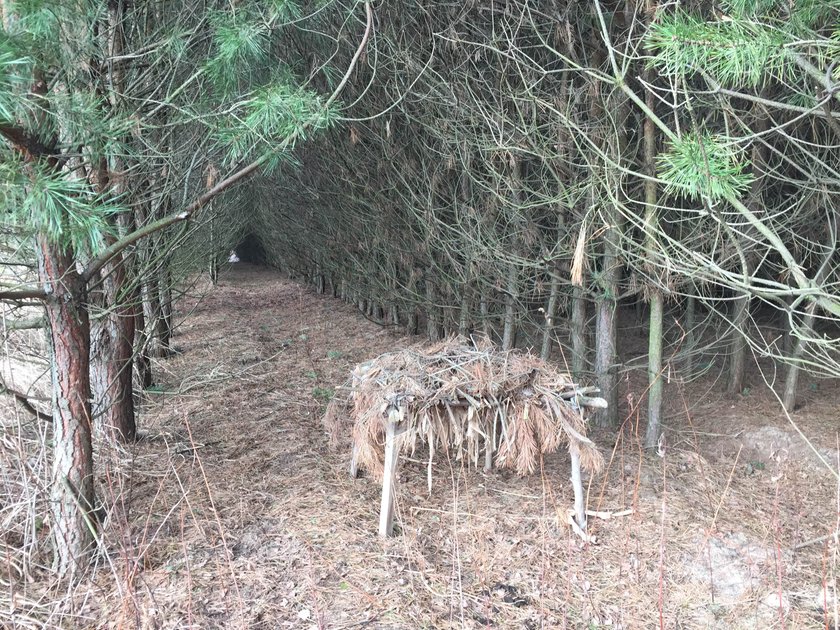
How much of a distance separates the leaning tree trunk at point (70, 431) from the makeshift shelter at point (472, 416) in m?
1.41

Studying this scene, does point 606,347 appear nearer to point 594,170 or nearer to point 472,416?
point 594,170

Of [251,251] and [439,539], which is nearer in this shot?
[439,539]

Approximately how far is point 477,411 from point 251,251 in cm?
1953

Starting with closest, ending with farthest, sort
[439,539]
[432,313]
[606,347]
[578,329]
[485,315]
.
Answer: [439,539] < [606,347] < [578,329] < [485,315] < [432,313]

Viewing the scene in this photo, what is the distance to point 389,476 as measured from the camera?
3227mm

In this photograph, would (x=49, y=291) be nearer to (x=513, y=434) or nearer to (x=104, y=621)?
(x=104, y=621)

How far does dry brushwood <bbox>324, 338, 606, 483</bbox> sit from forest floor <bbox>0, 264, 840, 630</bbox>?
0.91ft

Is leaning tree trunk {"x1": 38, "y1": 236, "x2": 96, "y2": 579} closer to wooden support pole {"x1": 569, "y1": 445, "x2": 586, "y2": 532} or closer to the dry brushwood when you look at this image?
the dry brushwood

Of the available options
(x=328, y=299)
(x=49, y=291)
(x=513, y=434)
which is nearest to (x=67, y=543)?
(x=49, y=291)

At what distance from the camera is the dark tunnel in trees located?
2005cm

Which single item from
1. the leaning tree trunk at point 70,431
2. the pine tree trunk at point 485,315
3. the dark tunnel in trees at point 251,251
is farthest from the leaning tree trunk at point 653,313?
the dark tunnel in trees at point 251,251

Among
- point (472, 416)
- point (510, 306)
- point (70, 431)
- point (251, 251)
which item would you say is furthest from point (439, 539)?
point (251, 251)

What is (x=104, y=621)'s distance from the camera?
8.36 feet

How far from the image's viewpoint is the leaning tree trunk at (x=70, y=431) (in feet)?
9.09
